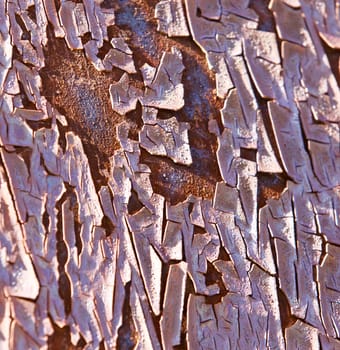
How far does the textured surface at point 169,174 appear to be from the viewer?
572mm

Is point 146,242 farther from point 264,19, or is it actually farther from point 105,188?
point 264,19

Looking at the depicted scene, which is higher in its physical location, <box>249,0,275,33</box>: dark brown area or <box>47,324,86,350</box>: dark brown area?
<box>249,0,275,33</box>: dark brown area

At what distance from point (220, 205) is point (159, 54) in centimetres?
17

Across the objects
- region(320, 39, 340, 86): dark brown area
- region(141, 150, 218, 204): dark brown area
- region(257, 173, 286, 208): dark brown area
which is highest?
region(320, 39, 340, 86): dark brown area

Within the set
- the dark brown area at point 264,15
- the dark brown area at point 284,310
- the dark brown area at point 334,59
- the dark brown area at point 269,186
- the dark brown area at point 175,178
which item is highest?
the dark brown area at point 264,15

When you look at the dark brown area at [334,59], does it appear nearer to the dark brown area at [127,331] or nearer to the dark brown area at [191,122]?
the dark brown area at [191,122]

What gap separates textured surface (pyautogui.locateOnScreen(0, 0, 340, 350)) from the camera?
0.57 meters

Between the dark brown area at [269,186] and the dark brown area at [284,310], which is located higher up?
the dark brown area at [269,186]

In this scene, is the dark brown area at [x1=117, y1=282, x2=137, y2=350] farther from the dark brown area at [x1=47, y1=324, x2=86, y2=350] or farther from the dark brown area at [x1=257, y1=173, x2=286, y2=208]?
the dark brown area at [x1=257, y1=173, x2=286, y2=208]

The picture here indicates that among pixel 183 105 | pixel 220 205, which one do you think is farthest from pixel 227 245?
pixel 183 105

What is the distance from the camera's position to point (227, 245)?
23.0 inches

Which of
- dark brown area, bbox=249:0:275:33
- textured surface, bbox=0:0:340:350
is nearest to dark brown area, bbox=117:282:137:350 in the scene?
textured surface, bbox=0:0:340:350

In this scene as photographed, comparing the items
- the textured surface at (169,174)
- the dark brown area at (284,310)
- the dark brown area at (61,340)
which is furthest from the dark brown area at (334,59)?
the dark brown area at (61,340)

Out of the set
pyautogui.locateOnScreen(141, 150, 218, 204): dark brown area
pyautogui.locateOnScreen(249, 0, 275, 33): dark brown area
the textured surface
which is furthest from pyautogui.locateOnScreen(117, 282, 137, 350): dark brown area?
pyautogui.locateOnScreen(249, 0, 275, 33): dark brown area
